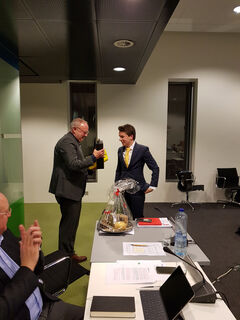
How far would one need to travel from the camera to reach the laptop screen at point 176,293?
0.96 metres

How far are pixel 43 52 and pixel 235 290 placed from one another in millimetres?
3452

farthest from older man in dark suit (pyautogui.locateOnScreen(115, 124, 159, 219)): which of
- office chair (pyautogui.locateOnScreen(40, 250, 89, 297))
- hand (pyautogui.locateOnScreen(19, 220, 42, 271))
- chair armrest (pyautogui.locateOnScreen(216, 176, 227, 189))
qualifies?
chair armrest (pyautogui.locateOnScreen(216, 176, 227, 189))

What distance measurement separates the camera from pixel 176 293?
3.42 feet

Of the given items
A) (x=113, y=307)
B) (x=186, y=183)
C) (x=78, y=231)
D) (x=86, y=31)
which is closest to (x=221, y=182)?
(x=186, y=183)

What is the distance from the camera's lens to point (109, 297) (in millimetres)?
1111

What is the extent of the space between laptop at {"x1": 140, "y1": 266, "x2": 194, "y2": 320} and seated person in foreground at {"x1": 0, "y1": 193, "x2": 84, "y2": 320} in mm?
503

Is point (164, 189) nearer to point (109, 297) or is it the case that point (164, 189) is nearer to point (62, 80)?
point (62, 80)

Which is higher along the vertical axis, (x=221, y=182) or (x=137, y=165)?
(x=137, y=165)

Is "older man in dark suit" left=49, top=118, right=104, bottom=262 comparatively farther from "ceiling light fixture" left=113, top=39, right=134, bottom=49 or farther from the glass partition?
"ceiling light fixture" left=113, top=39, right=134, bottom=49

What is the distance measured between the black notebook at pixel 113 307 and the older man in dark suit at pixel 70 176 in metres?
1.52

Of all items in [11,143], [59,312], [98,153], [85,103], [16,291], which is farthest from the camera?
[85,103]

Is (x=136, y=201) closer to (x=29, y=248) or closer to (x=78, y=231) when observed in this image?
(x=78, y=231)

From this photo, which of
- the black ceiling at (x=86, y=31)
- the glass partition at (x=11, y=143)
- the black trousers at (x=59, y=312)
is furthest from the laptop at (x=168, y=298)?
the glass partition at (x=11, y=143)

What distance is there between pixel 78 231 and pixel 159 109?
2980mm
